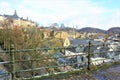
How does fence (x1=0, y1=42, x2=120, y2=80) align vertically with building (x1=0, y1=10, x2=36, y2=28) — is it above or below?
below

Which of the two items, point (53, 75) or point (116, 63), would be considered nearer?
point (53, 75)

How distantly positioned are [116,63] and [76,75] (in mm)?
4565

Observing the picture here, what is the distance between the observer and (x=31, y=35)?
128ft

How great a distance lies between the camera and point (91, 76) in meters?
10.3

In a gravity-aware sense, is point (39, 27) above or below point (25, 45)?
above

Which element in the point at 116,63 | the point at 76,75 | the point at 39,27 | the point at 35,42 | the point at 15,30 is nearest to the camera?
the point at 76,75

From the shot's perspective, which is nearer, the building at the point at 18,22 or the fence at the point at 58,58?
the fence at the point at 58,58

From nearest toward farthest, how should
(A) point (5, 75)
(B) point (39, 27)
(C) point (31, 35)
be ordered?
(A) point (5, 75) < (C) point (31, 35) < (B) point (39, 27)

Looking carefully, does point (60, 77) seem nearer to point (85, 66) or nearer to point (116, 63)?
point (85, 66)

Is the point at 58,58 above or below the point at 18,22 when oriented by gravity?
below

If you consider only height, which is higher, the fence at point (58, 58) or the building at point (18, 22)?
the building at point (18, 22)

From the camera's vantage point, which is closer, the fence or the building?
the fence

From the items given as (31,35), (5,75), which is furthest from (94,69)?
(31,35)

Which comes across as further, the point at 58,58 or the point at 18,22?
the point at 18,22
